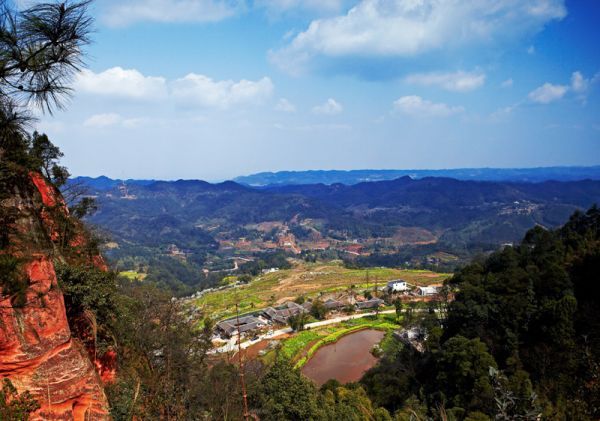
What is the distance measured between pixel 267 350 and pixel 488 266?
1938cm

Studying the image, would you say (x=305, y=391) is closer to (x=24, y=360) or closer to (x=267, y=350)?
(x=24, y=360)

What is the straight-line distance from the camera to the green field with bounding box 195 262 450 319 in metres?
56.6

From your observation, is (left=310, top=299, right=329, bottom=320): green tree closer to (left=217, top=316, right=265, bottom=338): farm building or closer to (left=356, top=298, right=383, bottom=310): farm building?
(left=356, top=298, right=383, bottom=310): farm building

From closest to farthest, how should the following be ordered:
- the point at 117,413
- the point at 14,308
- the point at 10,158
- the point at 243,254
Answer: the point at 14,308 < the point at 10,158 < the point at 117,413 < the point at 243,254

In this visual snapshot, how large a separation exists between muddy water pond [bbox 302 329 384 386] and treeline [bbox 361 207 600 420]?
4661 mm

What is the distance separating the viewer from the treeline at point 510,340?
15.1 meters

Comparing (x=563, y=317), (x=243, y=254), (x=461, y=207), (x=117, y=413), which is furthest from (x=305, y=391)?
(x=461, y=207)

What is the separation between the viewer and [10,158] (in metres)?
7.02

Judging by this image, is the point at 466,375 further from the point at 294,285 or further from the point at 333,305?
the point at 294,285

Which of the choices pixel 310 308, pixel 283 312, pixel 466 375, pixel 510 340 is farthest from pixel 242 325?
pixel 466 375

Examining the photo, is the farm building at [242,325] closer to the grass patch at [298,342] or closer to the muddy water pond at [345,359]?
the grass patch at [298,342]

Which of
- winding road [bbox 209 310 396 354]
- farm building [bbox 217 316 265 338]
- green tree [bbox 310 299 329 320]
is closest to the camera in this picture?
winding road [bbox 209 310 396 354]

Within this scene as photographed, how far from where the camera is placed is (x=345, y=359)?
108 ft

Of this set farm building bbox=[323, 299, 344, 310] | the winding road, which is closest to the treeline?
the winding road
